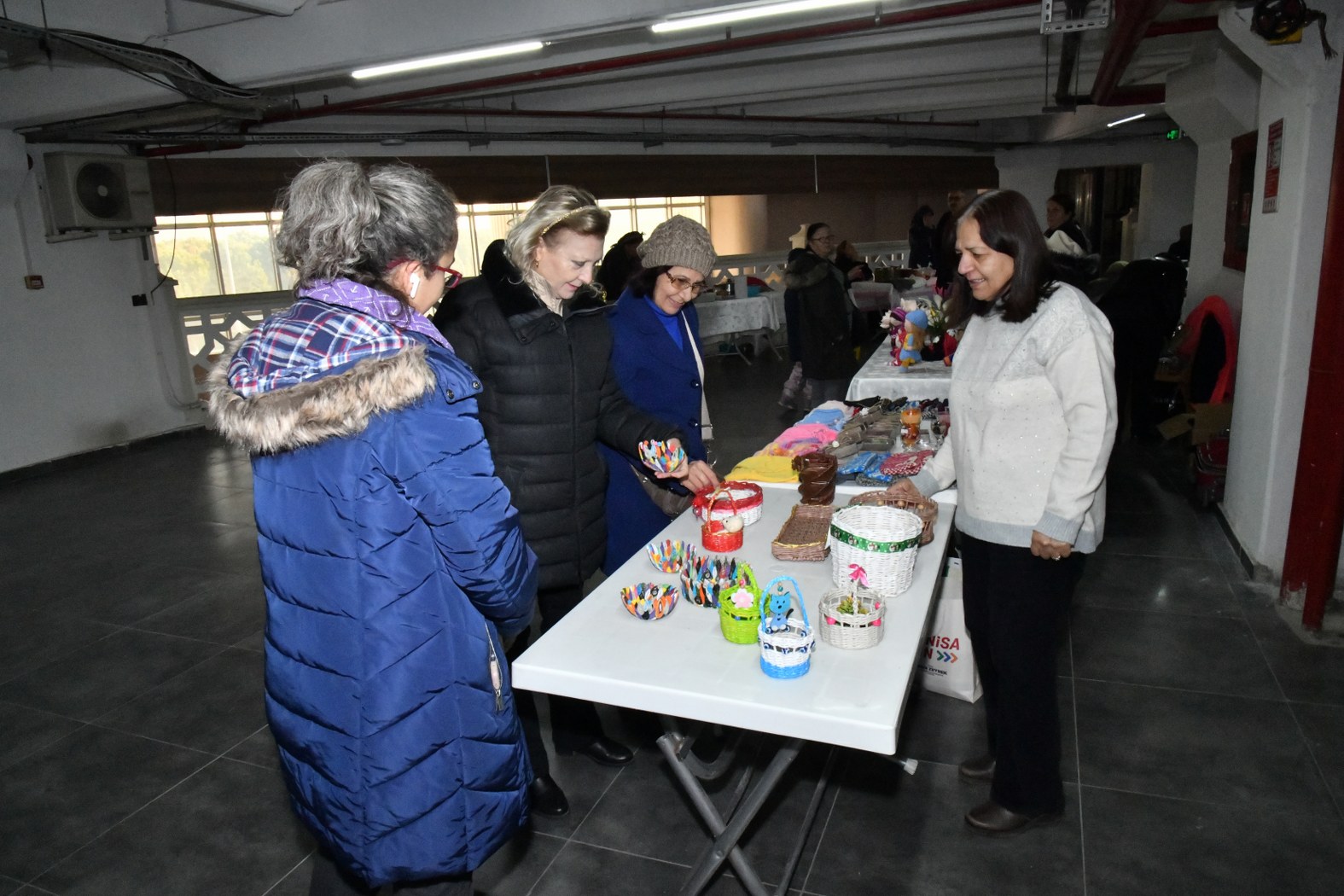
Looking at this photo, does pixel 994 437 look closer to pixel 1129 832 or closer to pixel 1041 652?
pixel 1041 652

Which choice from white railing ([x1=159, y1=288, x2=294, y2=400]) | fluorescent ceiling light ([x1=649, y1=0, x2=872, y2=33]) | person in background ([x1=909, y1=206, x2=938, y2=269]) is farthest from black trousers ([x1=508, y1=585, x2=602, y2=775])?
person in background ([x1=909, y1=206, x2=938, y2=269])

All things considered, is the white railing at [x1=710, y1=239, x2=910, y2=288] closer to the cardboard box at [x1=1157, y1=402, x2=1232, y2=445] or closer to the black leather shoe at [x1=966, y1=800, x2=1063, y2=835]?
the cardboard box at [x1=1157, y1=402, x2=1232, y2=445]

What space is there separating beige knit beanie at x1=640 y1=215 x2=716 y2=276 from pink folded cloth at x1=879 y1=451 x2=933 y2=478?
0.79 meters

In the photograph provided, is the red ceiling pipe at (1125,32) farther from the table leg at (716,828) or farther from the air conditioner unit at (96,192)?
the air conditioner unit at (96,192)

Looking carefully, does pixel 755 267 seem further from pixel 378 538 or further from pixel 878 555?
pixel 378 538

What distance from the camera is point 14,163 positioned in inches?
247

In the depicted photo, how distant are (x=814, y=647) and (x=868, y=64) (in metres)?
6.57

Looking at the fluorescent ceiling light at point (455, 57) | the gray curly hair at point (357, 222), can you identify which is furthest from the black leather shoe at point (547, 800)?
the fluorescent ceiling light at point (455, 57)

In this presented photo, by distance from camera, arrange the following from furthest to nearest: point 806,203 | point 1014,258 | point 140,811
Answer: point 806,203 < point 140,811 < point 1014,258

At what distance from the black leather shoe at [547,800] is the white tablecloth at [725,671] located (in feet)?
2.67

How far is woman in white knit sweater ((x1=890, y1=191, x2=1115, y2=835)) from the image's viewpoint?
1924 mm

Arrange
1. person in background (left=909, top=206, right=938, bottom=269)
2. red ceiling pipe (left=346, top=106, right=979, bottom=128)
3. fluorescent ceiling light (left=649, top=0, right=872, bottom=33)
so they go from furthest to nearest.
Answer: person in background (left=909, top=206, right=938, bottom=269) → red ceiling pipe (left=346, top=106, right=979, bottom=128) → fluorescent ceiling light (left=649, top=0, right=872, bottom=33)

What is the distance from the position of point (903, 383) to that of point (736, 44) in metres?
2.39

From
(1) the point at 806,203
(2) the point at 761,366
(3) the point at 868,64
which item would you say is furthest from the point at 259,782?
(1) the point at 806,203
